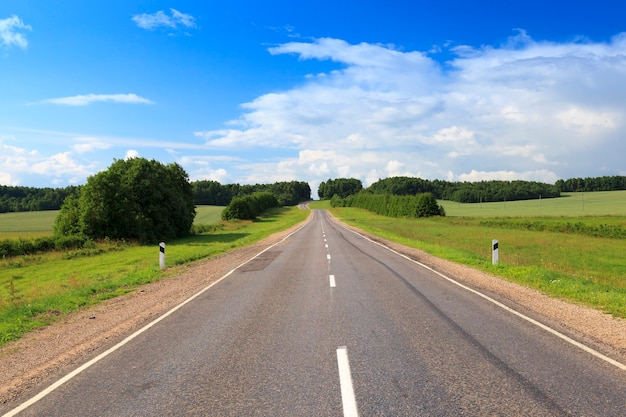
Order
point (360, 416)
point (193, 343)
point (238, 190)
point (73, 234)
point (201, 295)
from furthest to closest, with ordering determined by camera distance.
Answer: point (238, 190)
point (73, 234)
point (201, 295)
point (193, 343)
point (360, 416)

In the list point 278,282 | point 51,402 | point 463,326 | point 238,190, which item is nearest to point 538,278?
point 463,326

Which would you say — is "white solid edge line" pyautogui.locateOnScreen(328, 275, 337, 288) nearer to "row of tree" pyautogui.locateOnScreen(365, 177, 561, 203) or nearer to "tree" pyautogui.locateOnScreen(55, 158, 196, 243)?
"tree" pyautogui.locateOnScreen(55, 158, 196, 243)

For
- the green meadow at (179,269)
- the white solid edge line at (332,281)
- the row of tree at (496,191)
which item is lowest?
the green meadow at (179,269)

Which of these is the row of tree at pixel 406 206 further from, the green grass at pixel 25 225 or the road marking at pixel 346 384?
the road marking at pixel 346 384

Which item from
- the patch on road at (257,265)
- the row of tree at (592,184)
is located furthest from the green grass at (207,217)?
the row of tree at (592,184)

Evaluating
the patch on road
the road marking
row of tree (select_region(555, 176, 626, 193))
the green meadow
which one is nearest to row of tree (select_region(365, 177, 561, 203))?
row of tree (select_region(555, 176, 626, 193))

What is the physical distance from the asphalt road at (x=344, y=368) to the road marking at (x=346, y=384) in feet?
0.05

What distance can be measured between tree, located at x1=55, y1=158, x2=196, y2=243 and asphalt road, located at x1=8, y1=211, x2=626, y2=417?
3484 cm

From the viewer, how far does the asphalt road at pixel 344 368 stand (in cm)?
448

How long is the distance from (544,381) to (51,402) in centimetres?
591

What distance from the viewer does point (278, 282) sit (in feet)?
43.3

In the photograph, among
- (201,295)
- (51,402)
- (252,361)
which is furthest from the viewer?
(201,295)

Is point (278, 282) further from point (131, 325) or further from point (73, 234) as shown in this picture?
point (73, 234)

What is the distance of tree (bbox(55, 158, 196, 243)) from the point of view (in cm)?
3950
